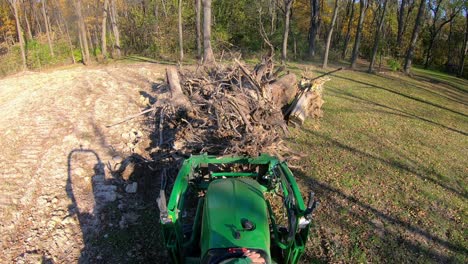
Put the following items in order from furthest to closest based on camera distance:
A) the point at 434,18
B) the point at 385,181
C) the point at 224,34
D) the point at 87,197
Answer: the point at 434,18 → the point at 224,34 → the point at 385,181 → the point at 87,197

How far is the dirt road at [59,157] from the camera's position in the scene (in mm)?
5090

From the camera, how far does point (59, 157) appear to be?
7.33 metres

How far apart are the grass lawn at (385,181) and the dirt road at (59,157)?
402cm

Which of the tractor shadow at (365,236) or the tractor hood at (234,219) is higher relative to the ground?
the tractor hood at (234,219)

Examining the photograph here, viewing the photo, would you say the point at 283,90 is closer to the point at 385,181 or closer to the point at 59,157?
the point at 385,181

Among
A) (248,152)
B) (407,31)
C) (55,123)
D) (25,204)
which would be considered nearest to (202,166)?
(248,152)

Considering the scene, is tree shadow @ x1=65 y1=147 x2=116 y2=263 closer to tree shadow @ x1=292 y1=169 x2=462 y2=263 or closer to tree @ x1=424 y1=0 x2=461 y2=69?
tree shadow @ x1=292 y1=169 x2=462 y2=263

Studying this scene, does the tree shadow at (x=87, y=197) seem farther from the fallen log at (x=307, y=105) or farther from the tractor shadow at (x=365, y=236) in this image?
the fallen log at (x=307, y=105)

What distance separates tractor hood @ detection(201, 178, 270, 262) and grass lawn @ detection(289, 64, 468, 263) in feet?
5.76

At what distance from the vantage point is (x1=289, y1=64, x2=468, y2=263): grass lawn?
5246mm

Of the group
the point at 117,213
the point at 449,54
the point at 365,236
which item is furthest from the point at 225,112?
the point at 449,54

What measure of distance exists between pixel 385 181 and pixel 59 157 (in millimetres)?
7593

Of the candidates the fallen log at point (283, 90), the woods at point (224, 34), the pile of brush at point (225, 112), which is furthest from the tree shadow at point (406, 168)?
the woods at point (224, 34)

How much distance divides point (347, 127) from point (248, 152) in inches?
209
